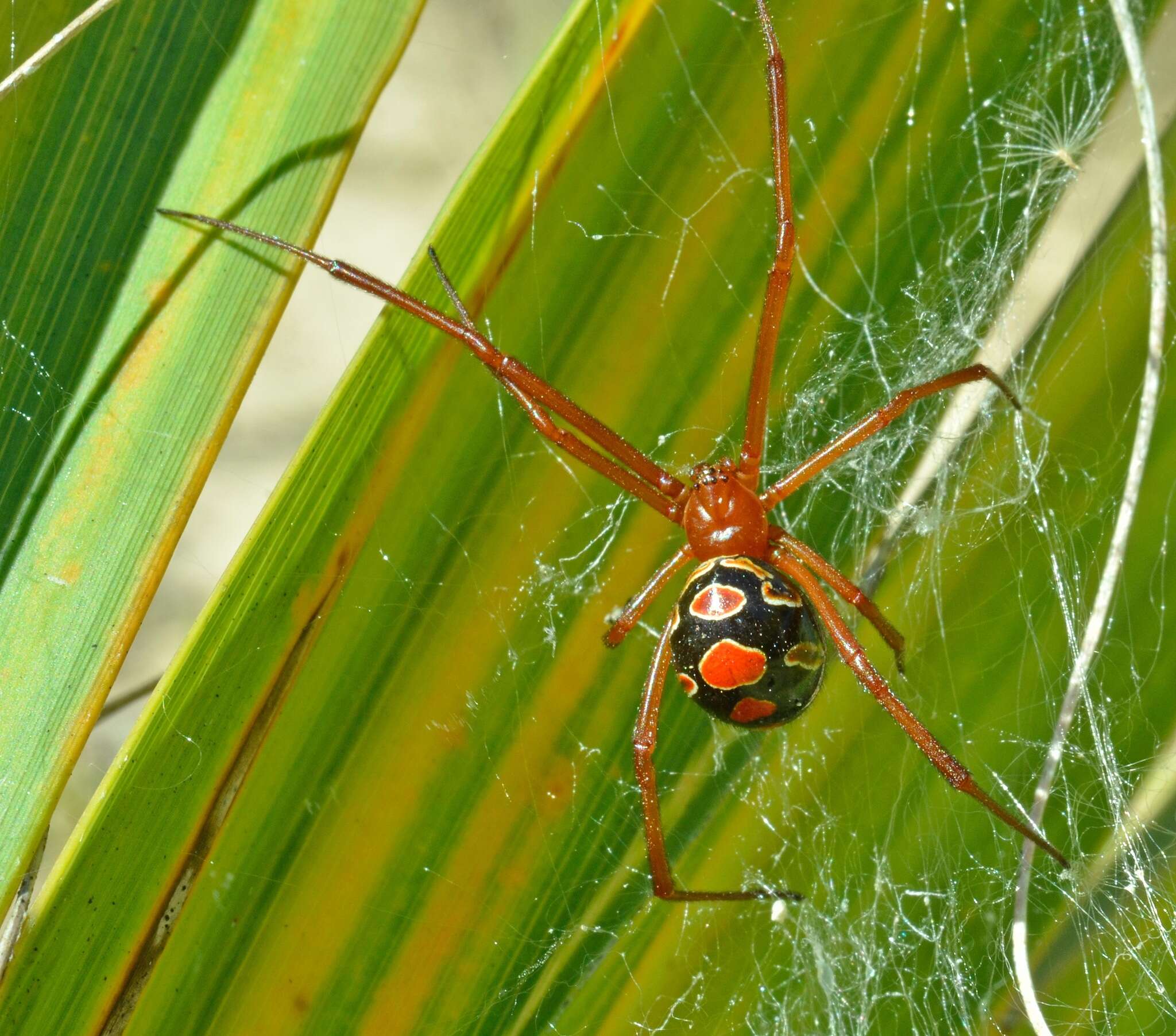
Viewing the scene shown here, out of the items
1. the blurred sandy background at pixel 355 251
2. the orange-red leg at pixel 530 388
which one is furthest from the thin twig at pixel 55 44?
the blurred sandy background at pixel 355 251

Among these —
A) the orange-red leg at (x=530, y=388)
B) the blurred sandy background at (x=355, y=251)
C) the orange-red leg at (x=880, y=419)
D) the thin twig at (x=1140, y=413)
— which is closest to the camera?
the thin twig at (x=1140, y=413)

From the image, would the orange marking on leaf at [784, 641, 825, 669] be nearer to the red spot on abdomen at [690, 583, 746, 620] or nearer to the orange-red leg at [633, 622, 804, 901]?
the red spot on abdomen at [690, 583, 746, 620]

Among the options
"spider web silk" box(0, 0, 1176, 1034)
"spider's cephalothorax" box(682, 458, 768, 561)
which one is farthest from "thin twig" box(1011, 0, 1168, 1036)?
"spider's cephalothorax" box(682, 458, 768, 561)

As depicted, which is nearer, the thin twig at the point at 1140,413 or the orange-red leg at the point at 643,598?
the thin twig at the point at 1140,413

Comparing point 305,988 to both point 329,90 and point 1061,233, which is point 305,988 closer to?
point 329,90

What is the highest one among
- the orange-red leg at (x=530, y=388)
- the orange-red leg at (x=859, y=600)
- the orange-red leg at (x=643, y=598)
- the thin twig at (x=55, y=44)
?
the thin twig at (x=55, y=44)

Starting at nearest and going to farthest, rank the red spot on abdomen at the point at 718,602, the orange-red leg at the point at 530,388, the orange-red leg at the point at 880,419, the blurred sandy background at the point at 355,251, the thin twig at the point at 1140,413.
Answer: the thin twig at the point at 1140,413, the orange-red leg at the point at 530,388, the red spot on abdomen at the point at 718,602, the orange-red leg at the point at 880,419, the blurred sandy background at the point at 355,251

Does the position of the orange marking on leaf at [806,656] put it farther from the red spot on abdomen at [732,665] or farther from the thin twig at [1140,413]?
the thin twig at [1140,413]
